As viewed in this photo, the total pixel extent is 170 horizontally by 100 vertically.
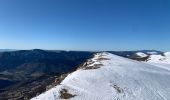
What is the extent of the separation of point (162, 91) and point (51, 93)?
1984 centimetres

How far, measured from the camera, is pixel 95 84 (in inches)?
1666

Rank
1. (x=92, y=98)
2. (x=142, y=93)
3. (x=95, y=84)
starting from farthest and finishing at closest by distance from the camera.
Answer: (x=95, y=84) < (x=142, y=93) < (x=92, y=98)

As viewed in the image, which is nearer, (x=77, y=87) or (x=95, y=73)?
(x=77, y=87)

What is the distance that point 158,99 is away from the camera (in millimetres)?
36781

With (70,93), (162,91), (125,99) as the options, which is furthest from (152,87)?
(70,93)

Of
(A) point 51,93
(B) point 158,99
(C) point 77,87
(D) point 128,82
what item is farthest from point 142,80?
(A) point 51,93

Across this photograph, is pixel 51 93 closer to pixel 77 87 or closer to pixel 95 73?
pixel 77 87

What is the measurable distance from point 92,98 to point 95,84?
6950 millimetres

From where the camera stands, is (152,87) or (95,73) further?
(95,73)

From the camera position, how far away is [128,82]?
4512cm

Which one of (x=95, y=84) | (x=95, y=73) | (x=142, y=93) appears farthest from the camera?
(x=95, y=73)

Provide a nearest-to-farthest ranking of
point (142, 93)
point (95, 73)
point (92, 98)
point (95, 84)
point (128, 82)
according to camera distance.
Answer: point (92, 98), point (142, 93), point (95, 84), point (128, 82), point (95, 73)

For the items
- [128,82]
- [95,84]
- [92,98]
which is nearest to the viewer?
[92,98]

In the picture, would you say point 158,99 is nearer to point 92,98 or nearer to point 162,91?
point 162,91
